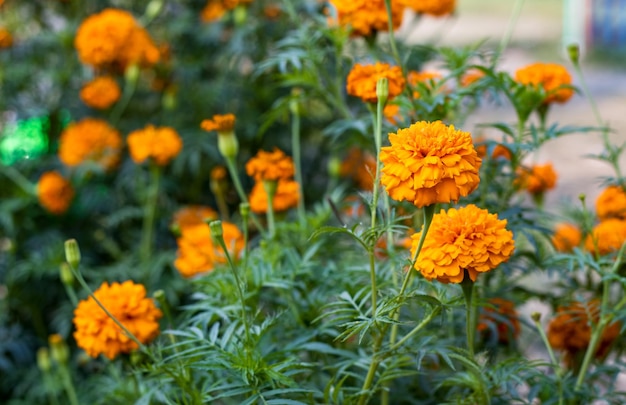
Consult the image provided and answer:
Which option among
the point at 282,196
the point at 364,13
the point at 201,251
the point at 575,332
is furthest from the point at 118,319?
the point at 575,332

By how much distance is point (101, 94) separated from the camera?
6.25 feet

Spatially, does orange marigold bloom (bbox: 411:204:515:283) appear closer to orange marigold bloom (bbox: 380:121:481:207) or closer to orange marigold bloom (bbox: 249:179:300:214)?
orange marigold bloom (bbox: 380:121:481:207)

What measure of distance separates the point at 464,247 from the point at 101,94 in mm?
1351

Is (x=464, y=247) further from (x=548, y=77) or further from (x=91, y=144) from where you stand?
(x=91, y=144)

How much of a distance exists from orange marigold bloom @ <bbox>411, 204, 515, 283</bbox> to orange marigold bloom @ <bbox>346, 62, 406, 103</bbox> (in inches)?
10.1

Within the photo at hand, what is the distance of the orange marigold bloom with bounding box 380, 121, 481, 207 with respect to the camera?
74 cm

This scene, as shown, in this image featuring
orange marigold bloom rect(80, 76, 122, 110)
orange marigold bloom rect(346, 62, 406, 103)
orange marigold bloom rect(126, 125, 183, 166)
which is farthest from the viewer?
orange marigold bloom rect(80, 76, 122, 110)

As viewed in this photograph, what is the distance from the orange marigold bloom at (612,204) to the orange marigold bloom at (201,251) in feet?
1.93

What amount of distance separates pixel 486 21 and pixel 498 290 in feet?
19.1

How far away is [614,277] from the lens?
3.22 feet

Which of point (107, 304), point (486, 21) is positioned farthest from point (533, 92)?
point (486, 21)

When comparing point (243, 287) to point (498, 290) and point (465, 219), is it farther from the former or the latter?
point (498, 290)

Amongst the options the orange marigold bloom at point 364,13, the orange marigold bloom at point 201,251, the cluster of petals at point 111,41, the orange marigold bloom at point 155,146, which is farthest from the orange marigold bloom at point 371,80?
the cluster of petals at point 111,41

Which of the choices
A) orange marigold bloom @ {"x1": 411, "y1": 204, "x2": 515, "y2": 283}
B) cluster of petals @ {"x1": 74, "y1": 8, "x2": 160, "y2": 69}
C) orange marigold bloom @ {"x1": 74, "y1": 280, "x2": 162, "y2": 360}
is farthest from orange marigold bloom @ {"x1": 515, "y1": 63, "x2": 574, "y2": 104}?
cluster of petals @ {"x1": 74, "y1": 8, "x2": 160, "y2": 69}
